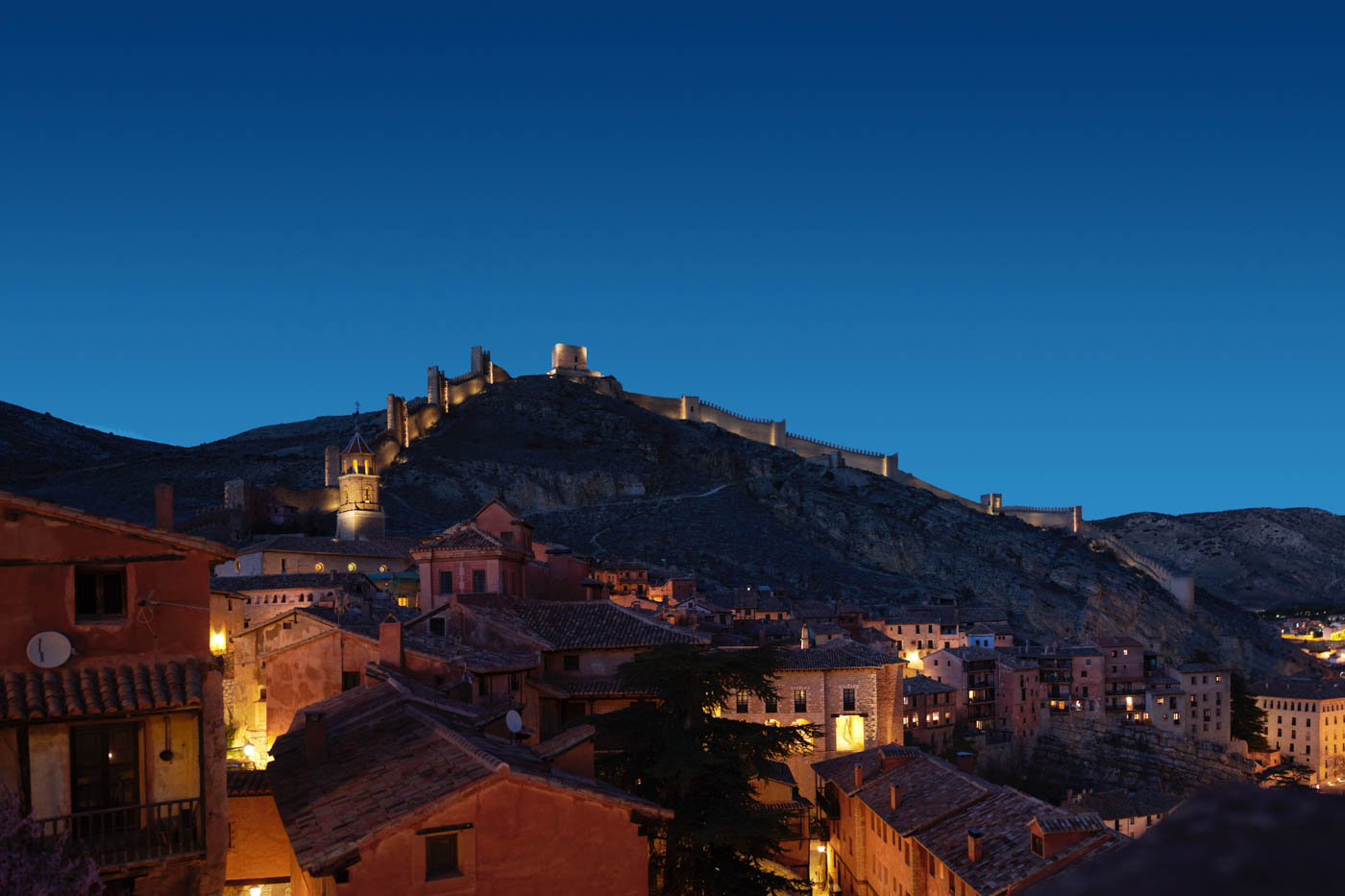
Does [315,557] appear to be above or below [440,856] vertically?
below

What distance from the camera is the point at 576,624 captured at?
37.1 meters

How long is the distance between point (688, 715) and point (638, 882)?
32.3ft

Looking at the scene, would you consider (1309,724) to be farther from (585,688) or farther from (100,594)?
(100,594)

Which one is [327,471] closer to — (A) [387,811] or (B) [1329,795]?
(A) [387,811]

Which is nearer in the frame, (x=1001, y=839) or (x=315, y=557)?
(x=1001, y=839)

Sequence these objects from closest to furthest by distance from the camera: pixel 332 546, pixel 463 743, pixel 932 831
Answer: pixel 463 743, pixel 932 831, pixel 332 546

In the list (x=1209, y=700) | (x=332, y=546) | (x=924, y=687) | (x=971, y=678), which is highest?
(x=332, y=546)

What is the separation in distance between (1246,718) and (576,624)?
82.6m

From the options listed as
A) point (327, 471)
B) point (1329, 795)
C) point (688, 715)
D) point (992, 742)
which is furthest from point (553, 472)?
point (1329, 795)

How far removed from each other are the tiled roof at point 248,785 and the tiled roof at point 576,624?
1423 centimetres

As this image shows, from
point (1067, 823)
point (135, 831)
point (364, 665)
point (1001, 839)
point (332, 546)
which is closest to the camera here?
point (135, 831)

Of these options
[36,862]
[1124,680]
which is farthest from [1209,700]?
[36,862]

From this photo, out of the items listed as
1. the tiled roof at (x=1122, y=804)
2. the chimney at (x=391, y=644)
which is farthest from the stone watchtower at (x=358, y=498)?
the chimney at (x=391, y=644)

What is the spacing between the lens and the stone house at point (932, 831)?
80.0ft
